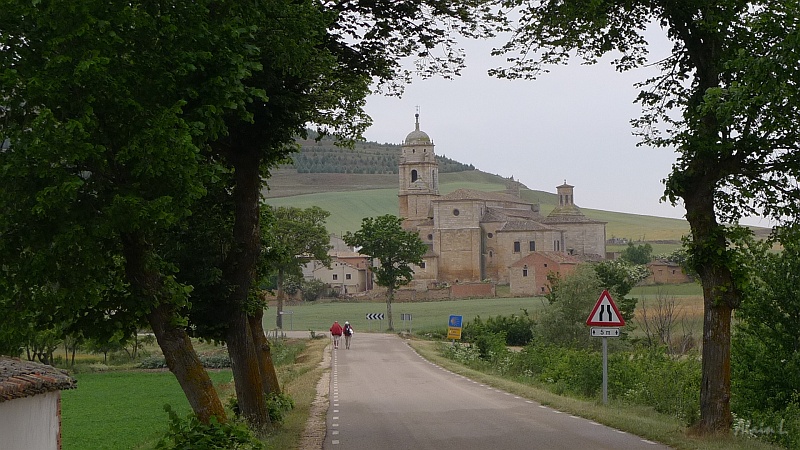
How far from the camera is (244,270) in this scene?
17.8 meters

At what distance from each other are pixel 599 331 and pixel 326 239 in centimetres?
5159

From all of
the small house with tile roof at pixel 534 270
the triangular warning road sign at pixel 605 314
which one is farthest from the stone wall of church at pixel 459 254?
the triangular warning road sign at pixel 605 314

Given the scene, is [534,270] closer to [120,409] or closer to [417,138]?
[417,138]

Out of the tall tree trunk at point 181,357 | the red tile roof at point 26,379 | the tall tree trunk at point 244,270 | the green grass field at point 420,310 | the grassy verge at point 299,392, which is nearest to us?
the red tile roof at point 26,379

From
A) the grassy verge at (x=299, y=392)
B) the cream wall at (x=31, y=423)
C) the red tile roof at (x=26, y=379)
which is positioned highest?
the red tile roof at (x=26, y=379)

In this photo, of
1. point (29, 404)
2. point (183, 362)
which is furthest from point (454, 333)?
point (29, 404)

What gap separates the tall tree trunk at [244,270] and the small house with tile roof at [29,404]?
3502mm

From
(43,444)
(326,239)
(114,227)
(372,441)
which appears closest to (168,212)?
(114,227)

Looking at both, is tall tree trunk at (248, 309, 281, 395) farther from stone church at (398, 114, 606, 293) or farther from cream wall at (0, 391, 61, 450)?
stone church at (398, 114, 606, 293)

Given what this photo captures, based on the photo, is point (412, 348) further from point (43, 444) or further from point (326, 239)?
point (43, 444)

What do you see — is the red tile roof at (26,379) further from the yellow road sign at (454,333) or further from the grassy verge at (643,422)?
the yellow road sign at (454,333)

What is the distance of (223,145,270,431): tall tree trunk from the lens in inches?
688

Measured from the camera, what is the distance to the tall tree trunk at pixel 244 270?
688 inches

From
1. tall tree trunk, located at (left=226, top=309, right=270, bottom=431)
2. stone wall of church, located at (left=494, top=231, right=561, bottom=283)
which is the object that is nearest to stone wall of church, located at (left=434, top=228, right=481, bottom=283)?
stone wall of church, located at (left=494, top=231, right=561, bottom=283)
